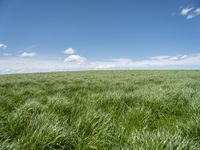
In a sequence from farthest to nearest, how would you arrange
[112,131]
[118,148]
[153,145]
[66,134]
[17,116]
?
[17,116], [112,131], [66,134], [118,148], [153,145]

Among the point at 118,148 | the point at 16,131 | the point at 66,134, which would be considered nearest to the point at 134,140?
the point at 118,148

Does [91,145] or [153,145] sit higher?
[153,145]

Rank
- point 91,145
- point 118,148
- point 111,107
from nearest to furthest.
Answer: point 118,148
point 91,145
point 111,107

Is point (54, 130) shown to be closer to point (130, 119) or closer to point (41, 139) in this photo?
point (41, 139)

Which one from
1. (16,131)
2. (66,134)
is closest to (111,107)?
(66,134)

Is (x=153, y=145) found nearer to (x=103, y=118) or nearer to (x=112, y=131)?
(x=112, y=131)

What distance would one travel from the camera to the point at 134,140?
2367 mm

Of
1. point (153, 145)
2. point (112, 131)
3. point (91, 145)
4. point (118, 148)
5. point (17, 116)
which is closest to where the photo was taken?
point (153, 145)

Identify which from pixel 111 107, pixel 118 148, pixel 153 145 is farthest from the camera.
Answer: pixel 111 107

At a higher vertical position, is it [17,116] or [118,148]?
[17,116]

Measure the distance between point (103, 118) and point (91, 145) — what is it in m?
0.94

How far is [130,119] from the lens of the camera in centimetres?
367

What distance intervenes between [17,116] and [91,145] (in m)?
1.51

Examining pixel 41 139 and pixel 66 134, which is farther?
pixel 66 134
